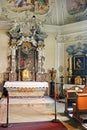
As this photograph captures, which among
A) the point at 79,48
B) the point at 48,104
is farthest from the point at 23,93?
the point at 79,48

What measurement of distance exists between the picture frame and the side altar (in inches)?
86.7

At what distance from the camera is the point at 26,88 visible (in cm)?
1364

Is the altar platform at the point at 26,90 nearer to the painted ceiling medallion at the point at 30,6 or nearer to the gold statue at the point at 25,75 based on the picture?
the gold statue at the point at 25,75

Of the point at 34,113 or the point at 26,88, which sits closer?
the point at 34,113

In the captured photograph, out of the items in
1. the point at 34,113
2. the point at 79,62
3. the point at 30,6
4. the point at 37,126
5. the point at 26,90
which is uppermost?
the point at 30,6

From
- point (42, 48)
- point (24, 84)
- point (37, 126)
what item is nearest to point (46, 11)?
point (42, 48)

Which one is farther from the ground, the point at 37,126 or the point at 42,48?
the point at 42,48

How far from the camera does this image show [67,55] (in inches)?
601

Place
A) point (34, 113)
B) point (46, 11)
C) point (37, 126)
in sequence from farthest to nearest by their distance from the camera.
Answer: point (46, 11)
point (34, 113)
point (37, 126)

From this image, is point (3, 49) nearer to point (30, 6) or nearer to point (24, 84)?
point (24, 84)

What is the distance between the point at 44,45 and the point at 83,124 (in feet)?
27.8

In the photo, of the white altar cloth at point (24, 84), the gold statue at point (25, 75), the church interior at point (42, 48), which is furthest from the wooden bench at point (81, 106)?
the gold statue at point (25, 75)

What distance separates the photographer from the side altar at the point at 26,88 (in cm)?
1353

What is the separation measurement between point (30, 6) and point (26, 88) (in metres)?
5.52
